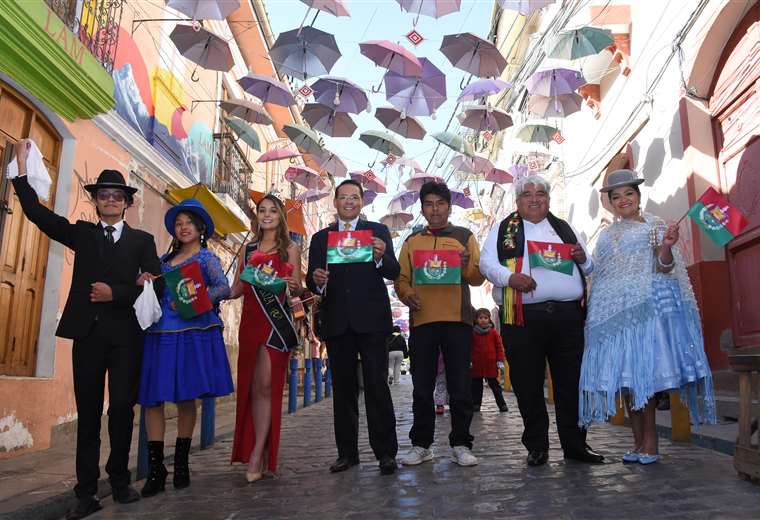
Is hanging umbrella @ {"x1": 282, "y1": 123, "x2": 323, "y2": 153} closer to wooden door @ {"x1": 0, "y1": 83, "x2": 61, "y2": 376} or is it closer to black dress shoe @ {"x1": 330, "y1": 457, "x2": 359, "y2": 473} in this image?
wooden door @ {"x1": 0, "y1": 83, "x2": 61, "y2": 376}

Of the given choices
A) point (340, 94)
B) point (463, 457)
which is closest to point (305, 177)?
point (340, 94)

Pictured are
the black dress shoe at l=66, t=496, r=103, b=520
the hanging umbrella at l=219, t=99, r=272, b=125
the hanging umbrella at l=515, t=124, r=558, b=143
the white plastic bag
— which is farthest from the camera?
the hanging umbrella at l=515, t=124, r=558, b=143

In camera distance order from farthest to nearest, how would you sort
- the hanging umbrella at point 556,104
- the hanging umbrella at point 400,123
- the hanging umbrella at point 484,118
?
the hanging umbrella at point 400,123 < the hanging umbrella at point 484,118 < the hanging umbrella at point 556,104

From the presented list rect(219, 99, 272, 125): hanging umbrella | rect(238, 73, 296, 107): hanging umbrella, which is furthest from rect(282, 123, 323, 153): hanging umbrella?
rect(238, 73, 296, 107): hanging umbrella

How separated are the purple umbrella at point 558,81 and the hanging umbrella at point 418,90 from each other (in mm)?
1691

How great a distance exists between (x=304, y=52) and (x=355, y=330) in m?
7.16

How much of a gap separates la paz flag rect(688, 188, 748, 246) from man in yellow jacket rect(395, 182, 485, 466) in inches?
59.3

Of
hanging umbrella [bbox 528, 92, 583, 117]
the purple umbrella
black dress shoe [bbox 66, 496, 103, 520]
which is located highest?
the purple umbrella

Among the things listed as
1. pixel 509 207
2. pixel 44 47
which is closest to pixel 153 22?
pixel 44 47

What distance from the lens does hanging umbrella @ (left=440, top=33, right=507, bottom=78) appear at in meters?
9.91

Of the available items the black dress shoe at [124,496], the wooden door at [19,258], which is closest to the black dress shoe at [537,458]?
the black dress shoe at [124,496]

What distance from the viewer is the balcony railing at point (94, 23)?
6660 millimetres

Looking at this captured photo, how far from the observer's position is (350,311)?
4.29 metres

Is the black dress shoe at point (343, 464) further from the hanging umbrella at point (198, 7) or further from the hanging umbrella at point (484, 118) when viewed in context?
the hanging umbrella at point (484, 118)
